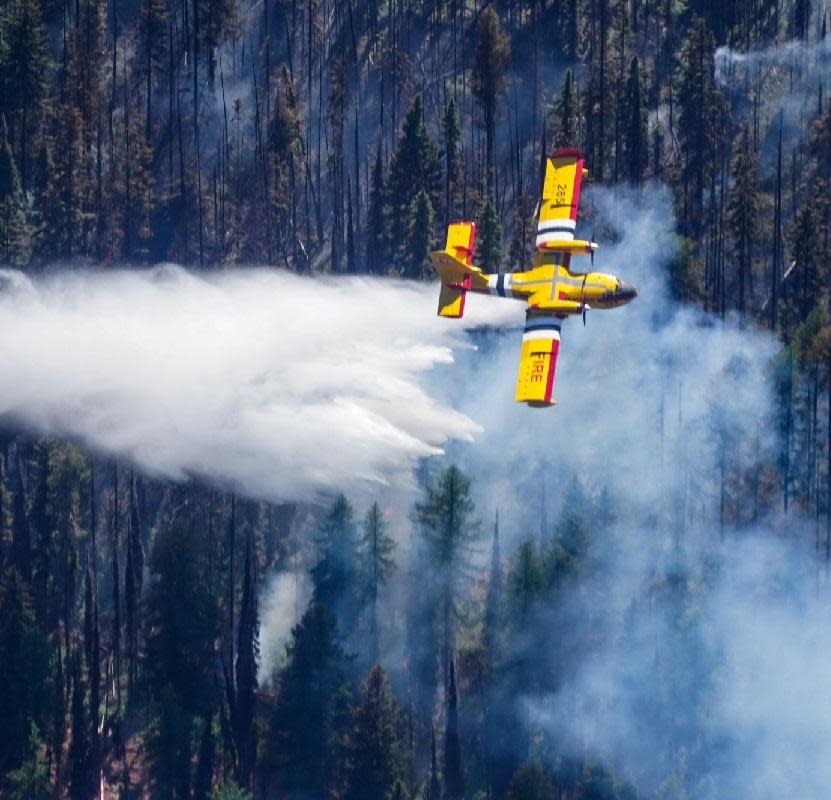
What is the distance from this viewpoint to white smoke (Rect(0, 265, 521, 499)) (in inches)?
3317

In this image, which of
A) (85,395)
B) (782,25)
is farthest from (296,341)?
(782,25)

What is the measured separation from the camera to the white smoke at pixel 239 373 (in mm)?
84250

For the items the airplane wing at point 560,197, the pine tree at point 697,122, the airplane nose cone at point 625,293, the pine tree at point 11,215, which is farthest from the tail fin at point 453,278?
the pine tree at point 11,215

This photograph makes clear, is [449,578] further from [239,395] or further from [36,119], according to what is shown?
[36,119]

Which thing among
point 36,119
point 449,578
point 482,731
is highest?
point 36,119

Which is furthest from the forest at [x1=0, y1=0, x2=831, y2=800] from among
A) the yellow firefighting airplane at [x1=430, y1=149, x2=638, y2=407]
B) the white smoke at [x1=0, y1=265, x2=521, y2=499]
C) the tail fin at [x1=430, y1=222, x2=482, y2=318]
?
the tail fin at [x1=430, y1=222, x2=482, y2=318]

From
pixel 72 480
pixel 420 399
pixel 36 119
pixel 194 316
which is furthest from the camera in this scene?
pixel 36 119

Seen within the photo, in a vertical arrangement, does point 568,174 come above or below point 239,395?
above

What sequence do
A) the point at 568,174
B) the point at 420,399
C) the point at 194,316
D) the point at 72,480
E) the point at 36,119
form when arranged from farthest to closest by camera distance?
the point at 36,119, the point at 72,480, the point at 194,316, the point at 420,399, the point at 568,174

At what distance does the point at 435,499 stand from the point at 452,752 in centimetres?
1055

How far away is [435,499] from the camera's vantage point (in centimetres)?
9144

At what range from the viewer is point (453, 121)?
99.8 meters

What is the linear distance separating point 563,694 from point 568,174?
79.9 ft

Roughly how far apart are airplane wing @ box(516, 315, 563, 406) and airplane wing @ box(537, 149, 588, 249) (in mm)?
2823
